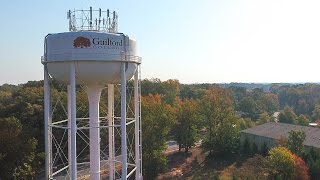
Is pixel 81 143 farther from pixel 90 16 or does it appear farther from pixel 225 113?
pixel 90 16

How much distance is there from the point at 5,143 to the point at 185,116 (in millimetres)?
24568

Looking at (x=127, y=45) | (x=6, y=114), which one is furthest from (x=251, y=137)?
(x=127, y=45)

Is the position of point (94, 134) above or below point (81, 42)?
below

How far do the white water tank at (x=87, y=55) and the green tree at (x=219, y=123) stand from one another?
27.8 m

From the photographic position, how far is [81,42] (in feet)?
61.8

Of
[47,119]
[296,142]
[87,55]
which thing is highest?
[87,55]

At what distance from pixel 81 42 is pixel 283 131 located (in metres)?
33.5

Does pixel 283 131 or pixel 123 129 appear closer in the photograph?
pixel 123 129

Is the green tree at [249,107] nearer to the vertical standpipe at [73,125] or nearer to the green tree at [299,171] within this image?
the green tree at [299,171]

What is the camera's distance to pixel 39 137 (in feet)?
128

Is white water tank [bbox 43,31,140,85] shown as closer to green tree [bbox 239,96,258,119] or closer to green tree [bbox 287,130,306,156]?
green tree [bbox 287,130,306,156]

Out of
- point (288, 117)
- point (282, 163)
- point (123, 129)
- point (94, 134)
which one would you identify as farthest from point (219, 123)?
point (123, 129)

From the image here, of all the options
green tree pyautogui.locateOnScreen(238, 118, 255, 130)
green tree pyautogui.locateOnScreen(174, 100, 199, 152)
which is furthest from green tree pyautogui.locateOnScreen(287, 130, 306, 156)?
green tree pyautogui.locateOnScreen(238, 118, 255, 130)

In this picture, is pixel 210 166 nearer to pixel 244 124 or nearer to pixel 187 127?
pixel 187 127
